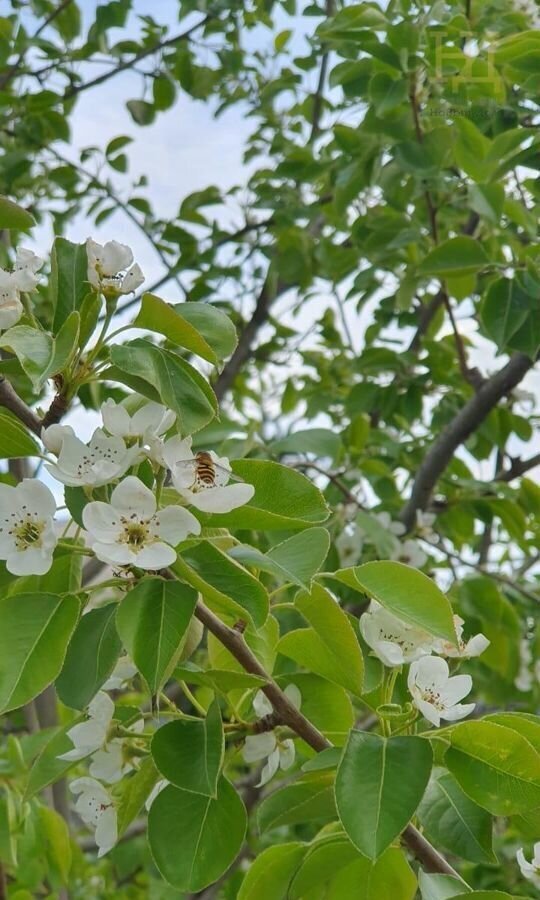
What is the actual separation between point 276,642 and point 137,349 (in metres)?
0.28

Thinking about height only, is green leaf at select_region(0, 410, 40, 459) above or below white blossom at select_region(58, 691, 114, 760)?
above

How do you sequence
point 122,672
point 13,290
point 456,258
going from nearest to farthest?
point 13,290 → point 122,672 → point 456,258

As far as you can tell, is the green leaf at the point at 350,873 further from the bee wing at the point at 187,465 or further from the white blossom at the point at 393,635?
the bee wing at the point at 187,465

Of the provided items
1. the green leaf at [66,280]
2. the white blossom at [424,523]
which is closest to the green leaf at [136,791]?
the green leaf at [66,280]

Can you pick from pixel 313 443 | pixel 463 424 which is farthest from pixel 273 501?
pixel 463 424

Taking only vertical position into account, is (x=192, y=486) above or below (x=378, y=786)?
above

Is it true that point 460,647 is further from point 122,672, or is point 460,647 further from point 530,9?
point 530,9

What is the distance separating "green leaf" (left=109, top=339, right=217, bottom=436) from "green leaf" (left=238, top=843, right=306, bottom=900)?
381 millimetres

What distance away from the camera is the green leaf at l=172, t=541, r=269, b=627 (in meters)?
0.67

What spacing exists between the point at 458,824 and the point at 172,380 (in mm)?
416

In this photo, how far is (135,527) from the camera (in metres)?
0.67

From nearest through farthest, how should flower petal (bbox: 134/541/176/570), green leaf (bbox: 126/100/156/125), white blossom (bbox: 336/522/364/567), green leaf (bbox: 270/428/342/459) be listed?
flower petal (bbox: 134/541/176/570), green leaf (bbox: 270/428/342/459), white blossom (bbox: 336/522/364/567), green leaf (bbox: 126/100/156/125)

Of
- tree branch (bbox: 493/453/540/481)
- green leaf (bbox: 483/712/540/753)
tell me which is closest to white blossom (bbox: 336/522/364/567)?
tree branch (bbox: 493/453/540/481)

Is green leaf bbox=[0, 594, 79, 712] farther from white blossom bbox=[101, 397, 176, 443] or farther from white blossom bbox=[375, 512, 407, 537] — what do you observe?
white blossom bbox=[375, 512, 407, 537]
